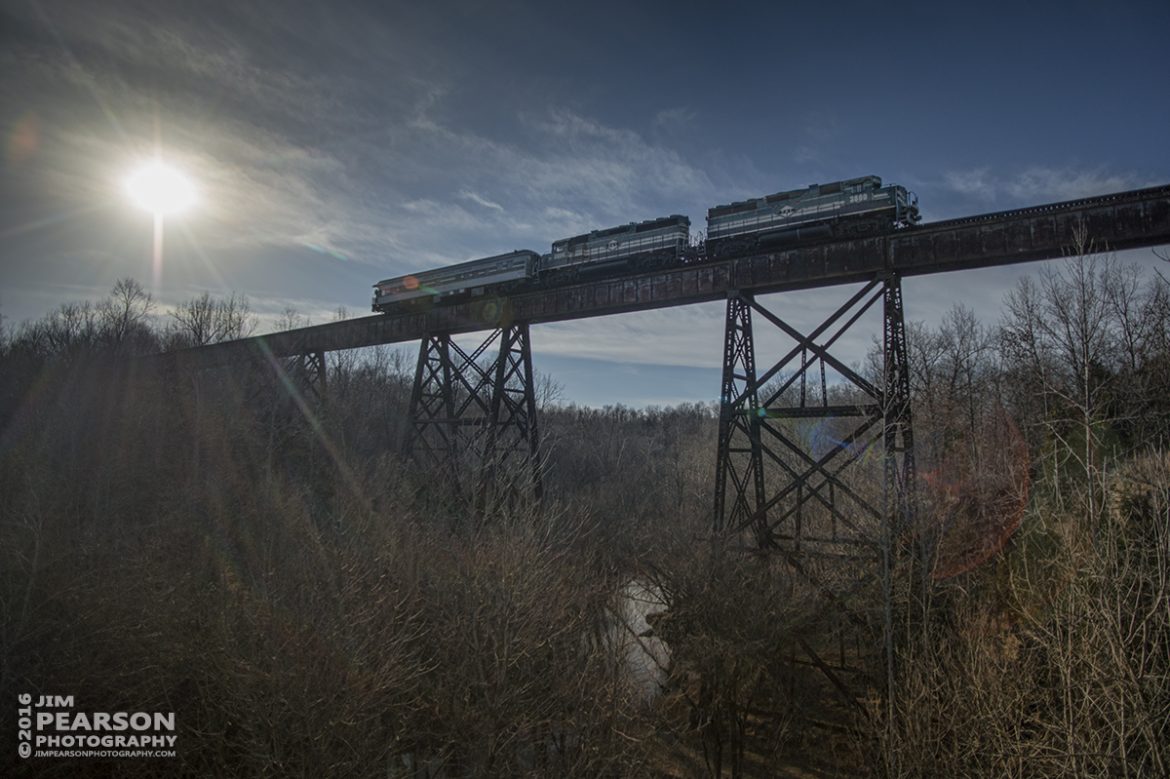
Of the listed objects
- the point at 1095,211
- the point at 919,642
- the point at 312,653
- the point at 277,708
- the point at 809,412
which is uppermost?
the point at 1095,211

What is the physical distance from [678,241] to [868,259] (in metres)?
5.54

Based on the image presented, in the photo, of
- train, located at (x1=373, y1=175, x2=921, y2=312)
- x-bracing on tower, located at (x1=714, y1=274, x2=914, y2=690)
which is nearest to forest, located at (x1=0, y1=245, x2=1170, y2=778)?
x-bracing on tower, located at (x1=714, y1=274, x2=914, y2=690)

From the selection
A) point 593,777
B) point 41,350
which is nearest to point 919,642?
point 593,777

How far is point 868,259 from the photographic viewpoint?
855 cm

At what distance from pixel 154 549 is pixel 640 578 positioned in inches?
425

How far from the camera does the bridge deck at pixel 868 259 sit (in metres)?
7.21

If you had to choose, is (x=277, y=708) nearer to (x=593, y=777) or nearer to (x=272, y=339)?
(x=593, y=777)

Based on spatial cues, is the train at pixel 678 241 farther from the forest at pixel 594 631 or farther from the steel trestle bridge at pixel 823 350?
the forest at pixel 594 631

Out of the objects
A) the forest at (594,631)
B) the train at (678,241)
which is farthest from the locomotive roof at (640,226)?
the forest at (594,631)

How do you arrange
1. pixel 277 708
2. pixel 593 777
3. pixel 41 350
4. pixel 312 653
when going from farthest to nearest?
pixel 41 350, pixel 593 777, pixel 312 653, pixel 277 708

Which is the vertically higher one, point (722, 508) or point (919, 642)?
point (722, 508)

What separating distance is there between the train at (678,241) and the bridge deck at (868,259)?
63 cm

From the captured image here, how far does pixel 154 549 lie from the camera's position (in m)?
10.8

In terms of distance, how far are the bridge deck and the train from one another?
2.07ft
